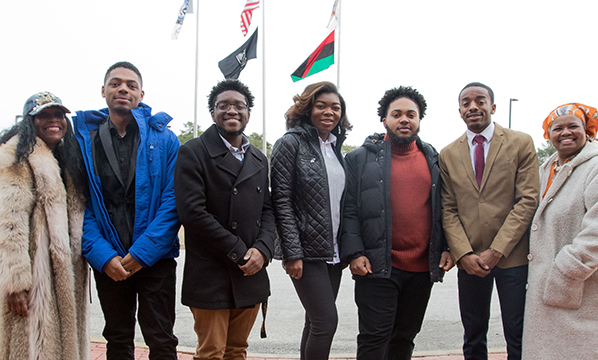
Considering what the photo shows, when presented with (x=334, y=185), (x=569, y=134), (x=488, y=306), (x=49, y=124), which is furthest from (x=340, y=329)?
(x=49, y=124)

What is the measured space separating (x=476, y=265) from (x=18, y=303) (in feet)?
10.4

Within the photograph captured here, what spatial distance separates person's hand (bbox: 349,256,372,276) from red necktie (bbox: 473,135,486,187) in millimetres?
1098

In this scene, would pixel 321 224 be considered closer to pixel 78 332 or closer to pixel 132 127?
pixel 132 127

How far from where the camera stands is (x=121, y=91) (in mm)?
2986

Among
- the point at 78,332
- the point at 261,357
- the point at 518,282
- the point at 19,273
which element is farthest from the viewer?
the point at 261,357

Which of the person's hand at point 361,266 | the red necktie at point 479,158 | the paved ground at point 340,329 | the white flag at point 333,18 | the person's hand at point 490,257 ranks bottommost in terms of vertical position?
the paved ground at point 340,329

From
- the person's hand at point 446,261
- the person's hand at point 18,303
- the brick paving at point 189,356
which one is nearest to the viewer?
the person's hand at point 18,303

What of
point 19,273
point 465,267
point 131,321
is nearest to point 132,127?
point 19,273

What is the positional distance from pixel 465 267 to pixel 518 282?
410 mm

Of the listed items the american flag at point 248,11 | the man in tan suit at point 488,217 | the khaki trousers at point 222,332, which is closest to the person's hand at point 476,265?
the man in tan suit at point 488,217

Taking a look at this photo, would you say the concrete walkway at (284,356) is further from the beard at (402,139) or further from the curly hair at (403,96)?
the curly hair at (403,96)

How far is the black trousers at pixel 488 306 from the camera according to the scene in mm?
3068

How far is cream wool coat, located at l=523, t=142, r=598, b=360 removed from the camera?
104 inches

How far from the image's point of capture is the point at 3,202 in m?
2.57
